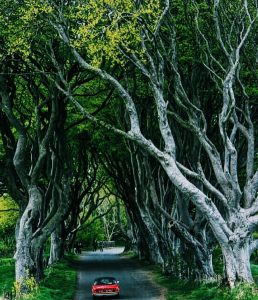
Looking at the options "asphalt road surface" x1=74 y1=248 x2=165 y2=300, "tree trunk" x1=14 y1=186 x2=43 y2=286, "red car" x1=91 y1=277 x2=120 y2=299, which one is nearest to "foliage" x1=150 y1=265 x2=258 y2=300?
"asphalt road surface" x1=74 y1=248 x2=165 y2=300

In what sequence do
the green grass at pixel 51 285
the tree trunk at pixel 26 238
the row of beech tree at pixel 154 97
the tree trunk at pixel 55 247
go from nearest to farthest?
the row of beech tree at pixel 154 97 → the tree trunk at pixel 26 238 → the green grass at pixel 51 285 → the tree trunk at pixel 55 247

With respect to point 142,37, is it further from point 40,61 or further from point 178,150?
point 178,150

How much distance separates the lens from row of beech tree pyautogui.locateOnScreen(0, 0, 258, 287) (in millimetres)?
20828

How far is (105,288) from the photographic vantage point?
26453mm

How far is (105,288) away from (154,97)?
9722 millimetres

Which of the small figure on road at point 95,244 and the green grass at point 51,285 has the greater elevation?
the small figure on road at point 95,244

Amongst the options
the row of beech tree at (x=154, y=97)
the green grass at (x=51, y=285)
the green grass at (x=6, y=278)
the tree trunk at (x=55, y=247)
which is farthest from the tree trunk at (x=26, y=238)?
the tree trunk at (x=55, y=247)

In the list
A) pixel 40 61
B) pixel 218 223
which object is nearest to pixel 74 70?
pixel 40 61

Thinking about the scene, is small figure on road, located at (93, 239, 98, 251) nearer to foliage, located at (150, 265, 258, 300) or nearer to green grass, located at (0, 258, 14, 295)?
green grass, located at (0, 258, 14, 295)

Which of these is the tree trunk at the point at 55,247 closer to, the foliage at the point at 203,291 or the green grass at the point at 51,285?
the green grass at the point at 51,285

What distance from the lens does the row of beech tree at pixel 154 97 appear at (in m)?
20.8

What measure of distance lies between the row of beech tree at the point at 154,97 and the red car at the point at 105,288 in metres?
3.20

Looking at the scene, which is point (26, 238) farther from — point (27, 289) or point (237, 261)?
point (237, 261)

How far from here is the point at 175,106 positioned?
2795 centimetres
